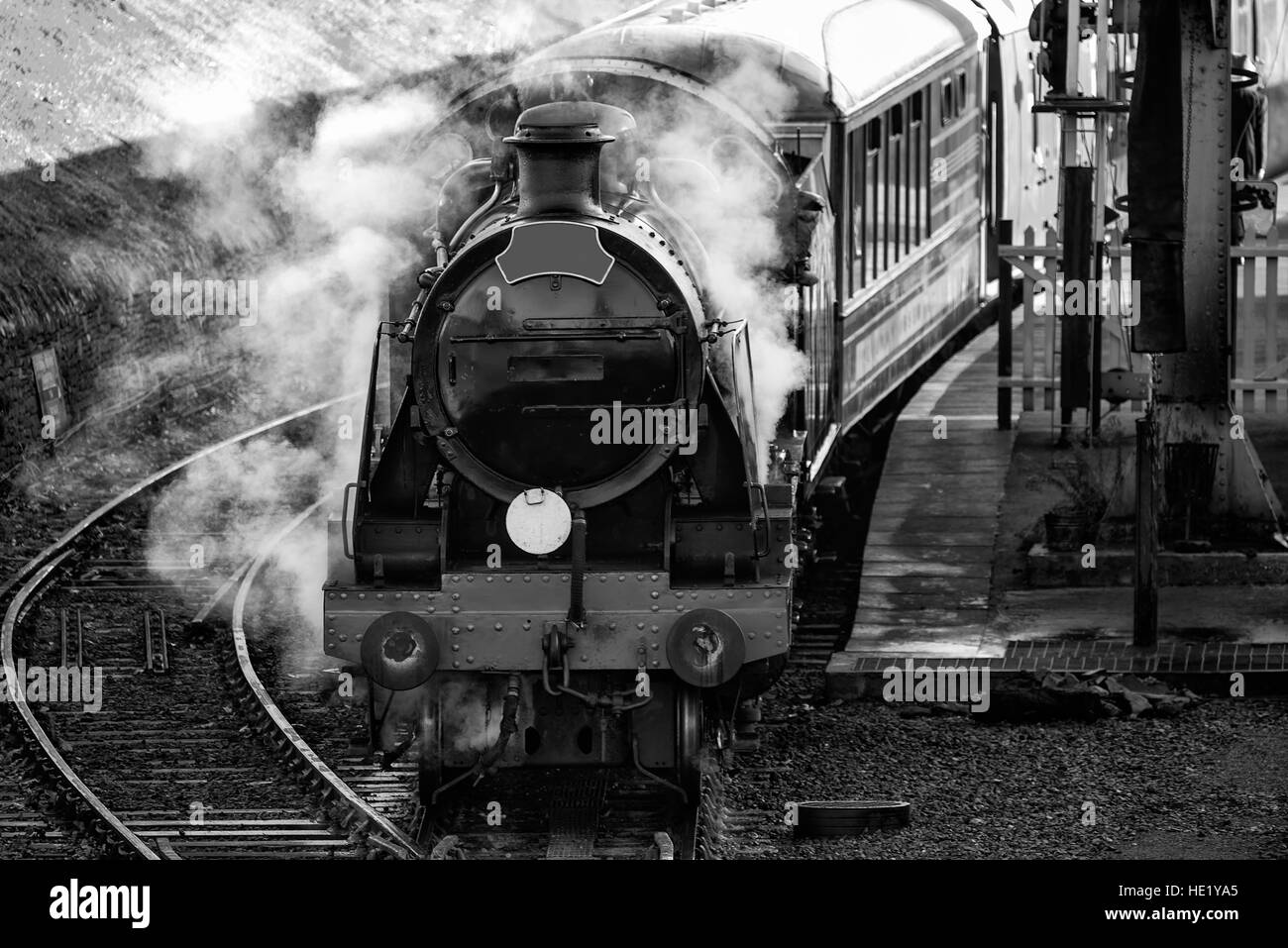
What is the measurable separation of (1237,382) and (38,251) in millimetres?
10274

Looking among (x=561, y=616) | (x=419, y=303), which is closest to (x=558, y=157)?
(x=419, y=303)

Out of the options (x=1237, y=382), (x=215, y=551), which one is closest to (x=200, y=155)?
(x=215, y=551)

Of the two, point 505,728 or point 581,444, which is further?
point 581,444

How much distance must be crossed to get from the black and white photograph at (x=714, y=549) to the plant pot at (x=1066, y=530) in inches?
1.3

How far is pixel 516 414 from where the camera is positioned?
804 centimetres

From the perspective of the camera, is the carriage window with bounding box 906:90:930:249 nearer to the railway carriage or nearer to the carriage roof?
the carriage roof

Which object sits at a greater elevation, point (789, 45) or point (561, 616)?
point (789, 45)

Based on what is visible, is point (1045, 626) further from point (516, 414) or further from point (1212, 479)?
point (516, 414)

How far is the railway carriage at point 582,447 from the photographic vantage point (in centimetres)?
795

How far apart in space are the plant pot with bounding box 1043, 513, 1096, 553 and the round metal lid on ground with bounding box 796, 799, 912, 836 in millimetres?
3895

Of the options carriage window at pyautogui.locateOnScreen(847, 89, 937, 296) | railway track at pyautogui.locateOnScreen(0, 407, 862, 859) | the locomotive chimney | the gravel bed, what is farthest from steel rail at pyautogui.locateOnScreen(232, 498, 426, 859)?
carriage window at pyautogui.locateOnScreen(847, 89, 937, 296)

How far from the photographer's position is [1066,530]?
11.8 meters
